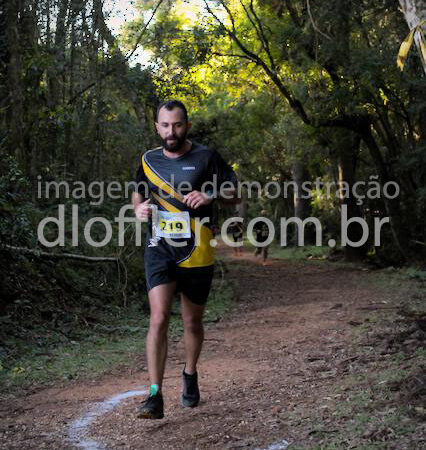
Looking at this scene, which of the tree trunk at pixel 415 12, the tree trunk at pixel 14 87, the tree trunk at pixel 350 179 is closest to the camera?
the tree trunk at pixel 415 12

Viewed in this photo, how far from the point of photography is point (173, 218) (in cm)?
535

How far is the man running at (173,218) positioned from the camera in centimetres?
532

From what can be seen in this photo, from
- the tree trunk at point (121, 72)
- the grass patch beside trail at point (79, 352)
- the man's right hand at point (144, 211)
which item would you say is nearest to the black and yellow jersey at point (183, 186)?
the man's right hand at point (144, 211)

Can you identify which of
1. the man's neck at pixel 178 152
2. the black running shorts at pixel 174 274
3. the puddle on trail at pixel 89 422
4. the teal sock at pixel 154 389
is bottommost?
the puddle on trail at pixel 89 422

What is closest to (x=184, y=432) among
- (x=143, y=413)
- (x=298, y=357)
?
(x=143, y=413)

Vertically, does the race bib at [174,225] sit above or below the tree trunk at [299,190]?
below

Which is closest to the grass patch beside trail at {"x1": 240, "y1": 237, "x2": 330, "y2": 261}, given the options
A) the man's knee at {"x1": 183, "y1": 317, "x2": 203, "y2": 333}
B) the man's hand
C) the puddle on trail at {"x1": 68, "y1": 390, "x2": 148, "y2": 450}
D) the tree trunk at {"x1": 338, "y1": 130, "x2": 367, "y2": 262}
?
the tree trunk at {"x1": 338, "y1": 130, "x2": 367, "y2": 262}

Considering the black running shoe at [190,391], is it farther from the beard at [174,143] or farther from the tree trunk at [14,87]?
the tree trunk at [14,87]

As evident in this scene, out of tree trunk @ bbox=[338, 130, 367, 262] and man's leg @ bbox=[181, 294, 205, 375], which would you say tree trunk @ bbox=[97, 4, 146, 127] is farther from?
man's leg @ bbox=[181, 294, 205, 375]

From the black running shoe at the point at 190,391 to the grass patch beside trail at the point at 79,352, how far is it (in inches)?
96.0

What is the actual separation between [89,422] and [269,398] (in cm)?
157

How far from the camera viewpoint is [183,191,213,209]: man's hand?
5172 millimetres

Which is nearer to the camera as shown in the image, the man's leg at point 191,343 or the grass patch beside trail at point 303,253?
the man's leg at point 191,343

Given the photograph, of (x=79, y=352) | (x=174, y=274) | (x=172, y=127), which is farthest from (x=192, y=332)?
(x=79, y=352)
